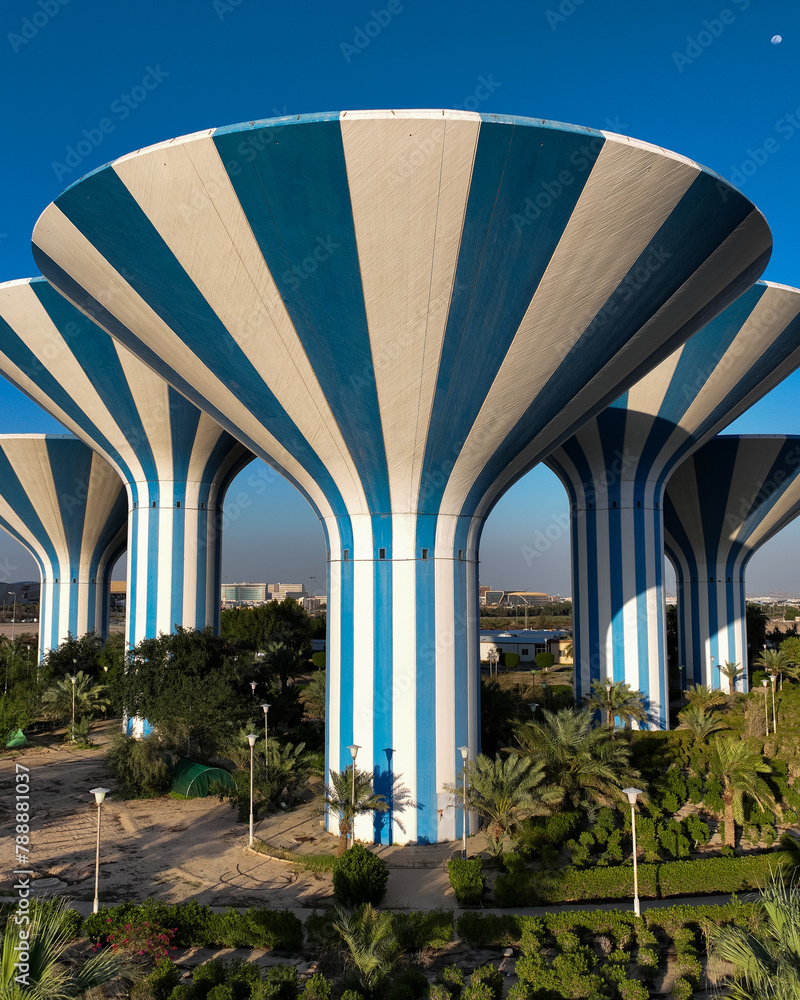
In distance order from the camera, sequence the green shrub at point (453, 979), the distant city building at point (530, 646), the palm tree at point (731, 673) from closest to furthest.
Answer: the green shrub at point (453, 979) < the palm tree at point (731, 673) < the distant city building at point (530, 646)

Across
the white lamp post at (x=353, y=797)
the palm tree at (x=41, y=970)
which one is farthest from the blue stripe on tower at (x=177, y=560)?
the palm tree at (x=41, y=970)

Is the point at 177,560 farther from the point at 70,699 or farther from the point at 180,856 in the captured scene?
the point at 180,856

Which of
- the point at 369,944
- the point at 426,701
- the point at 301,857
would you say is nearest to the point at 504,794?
the point at 426,701

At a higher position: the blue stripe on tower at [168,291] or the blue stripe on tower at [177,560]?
the blue stripe on tower at [168,291]

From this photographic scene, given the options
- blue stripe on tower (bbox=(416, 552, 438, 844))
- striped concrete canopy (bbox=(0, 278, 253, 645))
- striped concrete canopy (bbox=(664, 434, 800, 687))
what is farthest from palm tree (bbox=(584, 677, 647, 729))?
striped concrete canopy (bbox=(0, 278, 253, 645))

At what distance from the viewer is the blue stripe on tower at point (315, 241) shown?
9367 millimetres

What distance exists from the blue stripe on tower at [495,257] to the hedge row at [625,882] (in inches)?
283

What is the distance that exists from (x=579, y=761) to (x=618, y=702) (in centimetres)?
747

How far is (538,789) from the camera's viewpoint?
13.6 metres

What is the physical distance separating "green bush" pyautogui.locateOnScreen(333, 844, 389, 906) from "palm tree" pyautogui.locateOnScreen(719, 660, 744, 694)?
2291cm

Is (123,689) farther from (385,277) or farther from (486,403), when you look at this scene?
(385,277)

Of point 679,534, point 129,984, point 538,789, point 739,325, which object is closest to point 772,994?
point 129,984

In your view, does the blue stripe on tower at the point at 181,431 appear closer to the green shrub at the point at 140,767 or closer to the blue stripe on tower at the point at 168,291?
the blue stripe on tower at the point at 168,291

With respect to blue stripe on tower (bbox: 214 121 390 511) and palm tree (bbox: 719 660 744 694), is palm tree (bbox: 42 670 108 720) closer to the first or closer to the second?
blue stripe on tower (bbox: 214 121 390 511)
